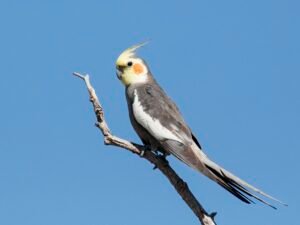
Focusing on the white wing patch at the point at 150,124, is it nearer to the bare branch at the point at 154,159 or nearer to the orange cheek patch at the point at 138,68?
the bare branch at the point at 154,159

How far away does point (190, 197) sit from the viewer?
7.91 meters

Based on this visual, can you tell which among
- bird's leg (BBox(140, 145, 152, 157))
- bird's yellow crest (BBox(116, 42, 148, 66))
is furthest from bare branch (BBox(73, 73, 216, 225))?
bird's yellow crest (BBox(116, 42, 148, 66))

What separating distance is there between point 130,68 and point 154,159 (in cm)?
196

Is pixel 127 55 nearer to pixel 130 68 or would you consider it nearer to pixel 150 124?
pixel 130 68

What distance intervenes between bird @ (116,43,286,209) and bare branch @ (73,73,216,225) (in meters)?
0.27

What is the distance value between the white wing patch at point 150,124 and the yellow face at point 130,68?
0.51 meters

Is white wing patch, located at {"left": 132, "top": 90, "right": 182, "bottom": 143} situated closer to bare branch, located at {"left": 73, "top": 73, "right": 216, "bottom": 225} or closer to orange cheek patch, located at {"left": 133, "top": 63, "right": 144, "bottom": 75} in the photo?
bare branch, located at {"left": 73, "top": 73, "right": 216, "bottom": 225}

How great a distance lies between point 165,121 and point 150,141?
1.26ft

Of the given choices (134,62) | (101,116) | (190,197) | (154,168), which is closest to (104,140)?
(101,116)

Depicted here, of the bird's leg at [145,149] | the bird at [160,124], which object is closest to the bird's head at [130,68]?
the bird at [160,124]

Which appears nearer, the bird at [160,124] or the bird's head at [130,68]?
the bird at [160,124]

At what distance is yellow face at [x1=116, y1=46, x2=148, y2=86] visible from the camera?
9812mm

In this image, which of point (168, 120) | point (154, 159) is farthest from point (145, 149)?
point (168, 120)

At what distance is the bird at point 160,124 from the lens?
8.04 meters
